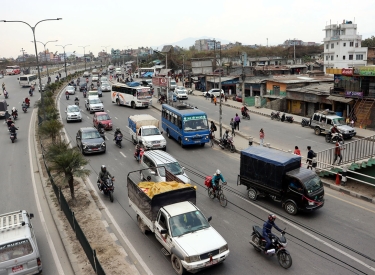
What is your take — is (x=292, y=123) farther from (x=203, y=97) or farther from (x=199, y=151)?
(x=203, y=97)

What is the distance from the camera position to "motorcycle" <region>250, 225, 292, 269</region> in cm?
991

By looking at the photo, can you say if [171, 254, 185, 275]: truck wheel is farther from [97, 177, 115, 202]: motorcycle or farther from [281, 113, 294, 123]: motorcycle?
[281, 113, 294, 123]: motorcycle

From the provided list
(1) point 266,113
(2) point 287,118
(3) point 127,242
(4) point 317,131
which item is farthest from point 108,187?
(1) point 266,113

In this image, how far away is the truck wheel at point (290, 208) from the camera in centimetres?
1337

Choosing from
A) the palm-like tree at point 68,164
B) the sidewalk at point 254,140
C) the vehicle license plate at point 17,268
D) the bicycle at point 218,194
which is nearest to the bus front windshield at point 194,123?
the sidewalk at point 254,140

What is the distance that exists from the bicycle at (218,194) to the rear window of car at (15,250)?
7736 mm

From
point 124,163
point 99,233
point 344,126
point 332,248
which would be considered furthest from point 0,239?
point 344,126

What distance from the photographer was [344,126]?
90.4 ft

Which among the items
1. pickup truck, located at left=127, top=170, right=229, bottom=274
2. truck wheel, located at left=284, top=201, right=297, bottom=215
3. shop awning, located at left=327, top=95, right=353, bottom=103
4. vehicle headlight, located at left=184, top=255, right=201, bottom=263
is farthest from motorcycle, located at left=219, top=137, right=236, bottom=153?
vehicle headlight, located at left=184, top=255, right=201, bottom=263

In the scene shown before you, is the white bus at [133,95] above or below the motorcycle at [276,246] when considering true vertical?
above

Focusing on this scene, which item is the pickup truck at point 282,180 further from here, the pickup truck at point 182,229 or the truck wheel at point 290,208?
the pickup truck at point 182,229

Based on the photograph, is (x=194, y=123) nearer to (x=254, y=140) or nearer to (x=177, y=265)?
(x=254, y=140)

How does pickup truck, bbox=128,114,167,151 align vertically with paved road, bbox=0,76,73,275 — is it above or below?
above

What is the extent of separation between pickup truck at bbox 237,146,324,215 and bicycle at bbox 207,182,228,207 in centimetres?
134
